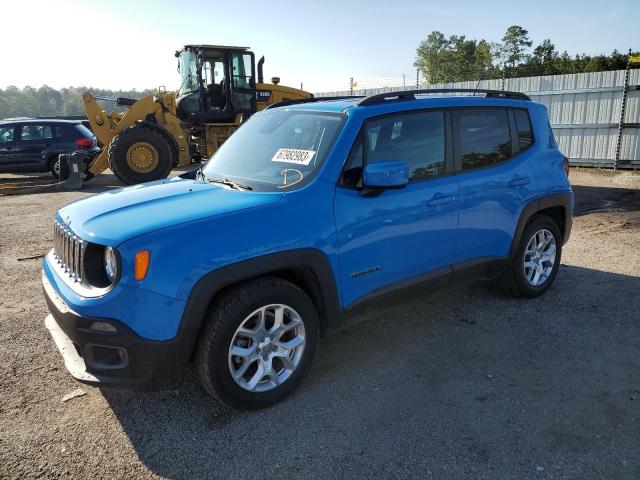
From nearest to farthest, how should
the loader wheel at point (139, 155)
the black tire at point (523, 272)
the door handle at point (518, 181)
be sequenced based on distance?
1. the door handle at point (518, 181)
2. the black tire at point (523, 272)
3. the loader wheel at point (139, 155)

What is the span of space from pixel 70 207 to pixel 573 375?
3689mm

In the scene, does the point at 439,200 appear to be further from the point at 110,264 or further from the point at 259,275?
the point at 110,264

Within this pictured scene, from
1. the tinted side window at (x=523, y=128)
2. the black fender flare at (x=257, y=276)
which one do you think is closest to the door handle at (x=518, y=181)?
the tinted side window at (x=523, y=128)

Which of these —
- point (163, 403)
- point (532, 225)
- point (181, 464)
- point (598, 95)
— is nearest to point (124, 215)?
point (163, 403)

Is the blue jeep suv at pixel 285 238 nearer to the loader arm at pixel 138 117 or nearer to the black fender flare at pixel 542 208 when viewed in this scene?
the black fender flare at pixel 542 208

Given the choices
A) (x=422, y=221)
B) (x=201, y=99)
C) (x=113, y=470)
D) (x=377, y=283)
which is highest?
(x=201, y=99)

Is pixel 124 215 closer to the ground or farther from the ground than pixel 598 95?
closer to the ground

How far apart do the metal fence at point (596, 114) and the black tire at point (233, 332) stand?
37.3ft

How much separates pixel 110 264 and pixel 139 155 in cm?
1020

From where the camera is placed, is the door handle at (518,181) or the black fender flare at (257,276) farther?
the door handle at (518,181)

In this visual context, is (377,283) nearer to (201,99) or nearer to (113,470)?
(113,470)

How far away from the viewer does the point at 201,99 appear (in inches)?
518

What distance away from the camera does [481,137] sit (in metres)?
4.14

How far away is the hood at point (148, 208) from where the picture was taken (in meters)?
2.72
